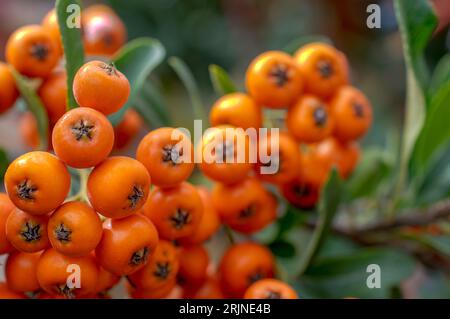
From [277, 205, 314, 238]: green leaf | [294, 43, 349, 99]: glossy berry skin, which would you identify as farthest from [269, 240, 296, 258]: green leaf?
[294, 43, 349, 99]: glossy berry skin

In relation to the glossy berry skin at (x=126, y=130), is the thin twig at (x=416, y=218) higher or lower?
lower

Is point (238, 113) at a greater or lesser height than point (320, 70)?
lesser

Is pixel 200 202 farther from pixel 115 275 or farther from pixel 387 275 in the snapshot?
pixel 387 275

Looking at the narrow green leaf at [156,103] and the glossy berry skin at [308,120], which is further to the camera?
the narrow green leaf at [156,103]

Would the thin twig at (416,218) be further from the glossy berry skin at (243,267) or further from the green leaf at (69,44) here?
the green leaf at (69,44)

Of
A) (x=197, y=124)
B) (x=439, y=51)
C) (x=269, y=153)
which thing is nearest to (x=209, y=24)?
(x=439, y=51)

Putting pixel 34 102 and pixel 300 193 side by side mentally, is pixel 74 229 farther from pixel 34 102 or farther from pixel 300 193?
pixel 300 193

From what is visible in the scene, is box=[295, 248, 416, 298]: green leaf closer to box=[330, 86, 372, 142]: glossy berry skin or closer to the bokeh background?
box=[330, 86, 372, 142]: glossy berry skin

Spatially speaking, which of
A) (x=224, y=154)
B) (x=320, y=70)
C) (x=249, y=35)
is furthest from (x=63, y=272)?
(x=249, y=35)

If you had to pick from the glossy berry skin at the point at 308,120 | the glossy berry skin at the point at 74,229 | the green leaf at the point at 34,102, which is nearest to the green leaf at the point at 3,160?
the green leaf at the point at 34,102
